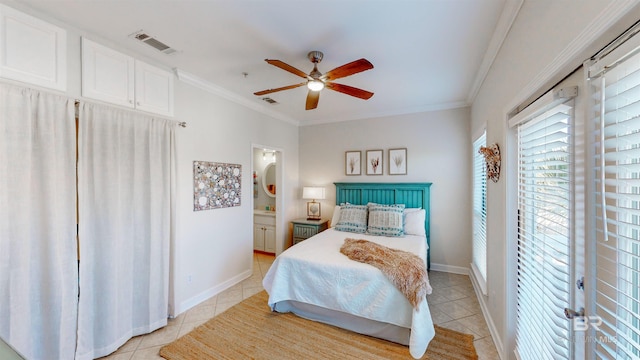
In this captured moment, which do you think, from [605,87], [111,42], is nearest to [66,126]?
[111,42]

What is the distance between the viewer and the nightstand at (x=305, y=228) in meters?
4.35

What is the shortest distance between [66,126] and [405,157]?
162 inches

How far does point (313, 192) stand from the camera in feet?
15.1

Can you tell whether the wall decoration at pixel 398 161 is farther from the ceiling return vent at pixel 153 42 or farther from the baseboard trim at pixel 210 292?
the ceiling return vent at pixel 153 42

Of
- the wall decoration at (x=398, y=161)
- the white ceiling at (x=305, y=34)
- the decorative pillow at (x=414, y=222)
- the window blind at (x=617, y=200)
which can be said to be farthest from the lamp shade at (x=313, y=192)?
the window blind at (x=617, y=200)

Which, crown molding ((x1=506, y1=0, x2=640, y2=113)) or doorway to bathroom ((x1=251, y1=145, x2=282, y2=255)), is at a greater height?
crown molding ((x1=506, y1=0, x2=640, y2=113))

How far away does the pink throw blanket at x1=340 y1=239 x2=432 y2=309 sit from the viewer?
2109 mm

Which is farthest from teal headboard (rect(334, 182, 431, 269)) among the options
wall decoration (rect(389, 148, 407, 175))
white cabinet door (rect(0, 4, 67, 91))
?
white cabinet door (rect(0, 4, 67, 91))

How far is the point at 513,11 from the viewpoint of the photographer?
1.68 meters

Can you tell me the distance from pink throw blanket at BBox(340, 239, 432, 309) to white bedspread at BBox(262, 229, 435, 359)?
0.06m

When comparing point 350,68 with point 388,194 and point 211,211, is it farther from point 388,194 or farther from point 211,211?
point 388,194

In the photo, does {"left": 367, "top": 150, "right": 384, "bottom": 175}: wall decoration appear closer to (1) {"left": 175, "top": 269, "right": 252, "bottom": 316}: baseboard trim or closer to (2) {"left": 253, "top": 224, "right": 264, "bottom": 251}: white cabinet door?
(2) {"left": 253, "top": 224, "right": 264, "bottom": 251}: white cabinet door

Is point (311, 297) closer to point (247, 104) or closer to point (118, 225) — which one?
point (118, 225)

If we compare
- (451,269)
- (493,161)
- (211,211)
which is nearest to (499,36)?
Answer: (493,161)
